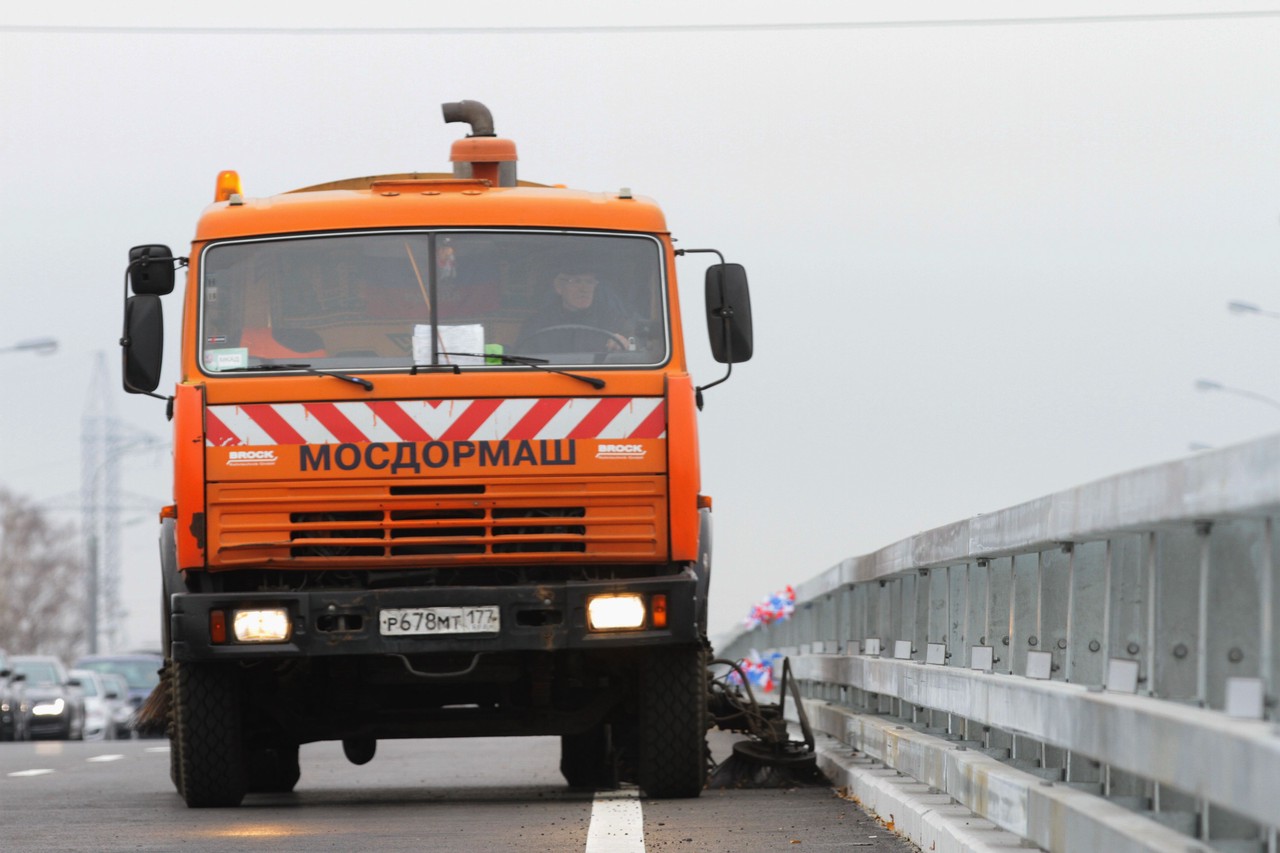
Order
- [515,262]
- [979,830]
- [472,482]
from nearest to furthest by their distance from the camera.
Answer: [979,830] < [472,482] < [515,262]

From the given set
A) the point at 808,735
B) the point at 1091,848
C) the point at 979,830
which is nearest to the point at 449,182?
the point at 808,735

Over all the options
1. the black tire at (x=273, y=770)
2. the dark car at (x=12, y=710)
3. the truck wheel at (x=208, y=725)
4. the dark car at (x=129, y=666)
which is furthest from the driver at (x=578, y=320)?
the dark car at (x=129, y=666)

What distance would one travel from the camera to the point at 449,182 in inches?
473

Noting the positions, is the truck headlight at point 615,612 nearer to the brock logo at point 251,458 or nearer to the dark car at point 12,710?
the brock logo at point 251,458

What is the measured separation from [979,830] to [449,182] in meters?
5.60

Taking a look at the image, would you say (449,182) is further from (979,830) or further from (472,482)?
(979,830)

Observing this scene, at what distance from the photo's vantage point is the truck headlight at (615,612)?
10.9 metres

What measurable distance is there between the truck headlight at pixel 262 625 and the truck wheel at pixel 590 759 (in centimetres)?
306

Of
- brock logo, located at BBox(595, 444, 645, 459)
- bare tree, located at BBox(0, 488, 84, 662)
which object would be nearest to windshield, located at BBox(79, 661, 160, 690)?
brock logo, located at BBox(595, 444, 645, 459)

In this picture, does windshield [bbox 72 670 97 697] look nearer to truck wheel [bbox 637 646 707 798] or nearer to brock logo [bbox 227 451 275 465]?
truck wheel [bbox 637 646 707 798]

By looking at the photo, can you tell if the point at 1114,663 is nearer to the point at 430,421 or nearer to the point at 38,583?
the point at 430,421

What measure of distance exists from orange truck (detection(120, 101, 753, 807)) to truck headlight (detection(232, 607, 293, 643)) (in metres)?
0.01

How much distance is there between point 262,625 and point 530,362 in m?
1.82

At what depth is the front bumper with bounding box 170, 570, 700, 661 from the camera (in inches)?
428
